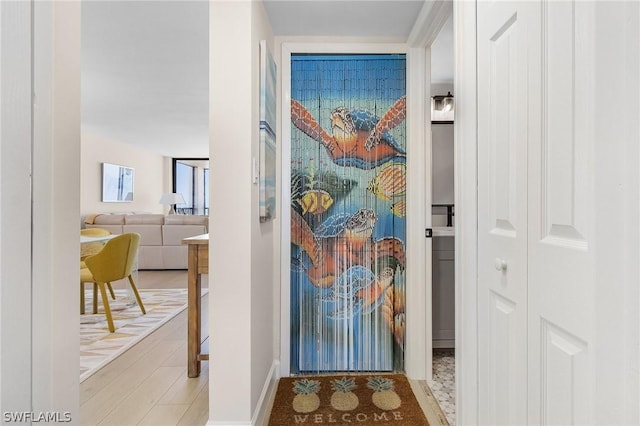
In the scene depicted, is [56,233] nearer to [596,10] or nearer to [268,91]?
[596,10]

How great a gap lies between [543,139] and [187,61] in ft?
11.5

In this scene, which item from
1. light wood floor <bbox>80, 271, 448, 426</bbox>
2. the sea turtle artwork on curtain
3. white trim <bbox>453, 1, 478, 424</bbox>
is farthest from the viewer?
the sea turtle artwork on curtain

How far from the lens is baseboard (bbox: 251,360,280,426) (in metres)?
1.84

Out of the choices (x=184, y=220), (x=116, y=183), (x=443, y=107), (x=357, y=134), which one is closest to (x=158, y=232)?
(x=184, y=220)

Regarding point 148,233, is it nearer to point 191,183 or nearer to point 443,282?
point 191,183

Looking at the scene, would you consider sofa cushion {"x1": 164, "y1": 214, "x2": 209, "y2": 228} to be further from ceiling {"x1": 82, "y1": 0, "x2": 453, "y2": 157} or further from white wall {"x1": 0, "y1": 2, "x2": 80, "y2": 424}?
white wall {"x1": 0, "y1": 2, "x2": 80, "y2": 424}

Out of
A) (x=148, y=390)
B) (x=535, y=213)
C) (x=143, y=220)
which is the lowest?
(x=148, y=390)

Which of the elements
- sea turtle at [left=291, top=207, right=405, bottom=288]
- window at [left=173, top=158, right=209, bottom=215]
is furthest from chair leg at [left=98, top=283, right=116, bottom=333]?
window at [left=173, top=158, right=209, bottom=215]

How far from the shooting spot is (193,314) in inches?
94.3

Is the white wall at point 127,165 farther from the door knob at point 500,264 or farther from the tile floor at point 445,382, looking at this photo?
the door knob at point 500,264

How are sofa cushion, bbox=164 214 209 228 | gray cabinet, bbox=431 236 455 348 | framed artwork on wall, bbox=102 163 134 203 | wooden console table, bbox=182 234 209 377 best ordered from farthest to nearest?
framed artwork on wall, bbox=102 163 134 203 < sofa cushion, bbox=164 214 209 228 < gray cabinet, bbox=431 236 455 348 < wooden console table, bbox=182 234 209 377

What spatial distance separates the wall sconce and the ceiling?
0.17 m

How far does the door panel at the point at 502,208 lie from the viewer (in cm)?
102

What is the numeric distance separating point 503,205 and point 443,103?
237cm
